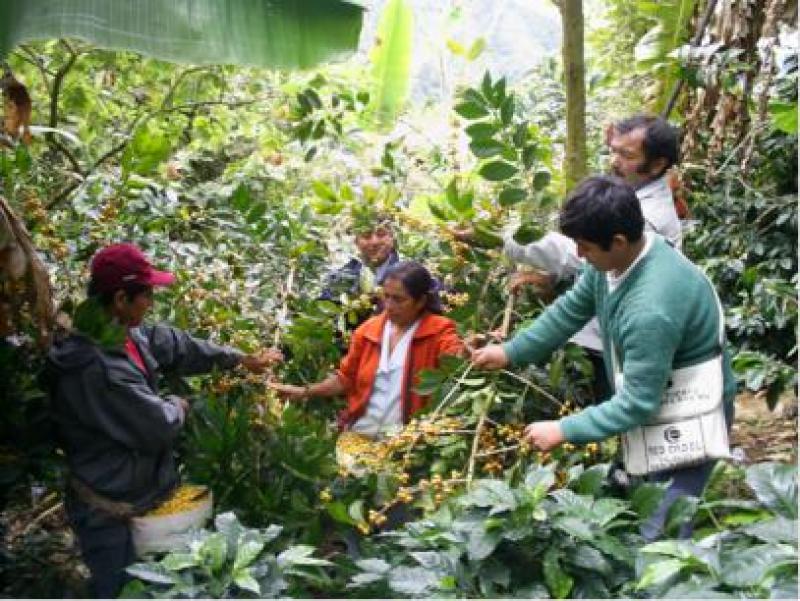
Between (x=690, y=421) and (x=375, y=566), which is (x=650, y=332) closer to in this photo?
(x=690, y=421)

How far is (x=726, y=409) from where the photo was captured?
229 centimetres

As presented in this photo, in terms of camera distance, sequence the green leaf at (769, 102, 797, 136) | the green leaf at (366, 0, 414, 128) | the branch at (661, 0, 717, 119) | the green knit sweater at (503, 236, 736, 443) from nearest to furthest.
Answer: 1. the green knit sweater at (503, 236, 736, 443)
2. the green leaf at (769, 102, 797, 136)
3. the branch at (661, 0, 717, 119)
4. the green leaf at (366, 0, 414, 128)

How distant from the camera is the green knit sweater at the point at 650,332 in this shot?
1.97 m

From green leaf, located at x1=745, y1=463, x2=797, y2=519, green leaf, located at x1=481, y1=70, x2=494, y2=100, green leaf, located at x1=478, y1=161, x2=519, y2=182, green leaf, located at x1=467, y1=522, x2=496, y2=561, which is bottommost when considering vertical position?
green leaf, located at x1=467, y1=522, x2=496, y2=561

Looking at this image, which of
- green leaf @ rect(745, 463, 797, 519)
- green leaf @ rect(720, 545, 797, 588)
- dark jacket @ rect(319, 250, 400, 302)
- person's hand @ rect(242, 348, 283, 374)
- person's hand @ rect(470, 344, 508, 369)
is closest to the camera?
green leaf @ rect(720, 545, 797, 588)

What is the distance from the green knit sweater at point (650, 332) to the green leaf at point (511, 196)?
648 mm

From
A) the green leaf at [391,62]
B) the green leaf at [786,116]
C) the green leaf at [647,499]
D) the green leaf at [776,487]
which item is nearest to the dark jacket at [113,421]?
the green leaf at [647,499]

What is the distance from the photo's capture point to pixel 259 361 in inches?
118

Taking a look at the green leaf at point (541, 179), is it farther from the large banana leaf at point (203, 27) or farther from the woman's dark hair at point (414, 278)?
the large banana leaf at point (203, 27)

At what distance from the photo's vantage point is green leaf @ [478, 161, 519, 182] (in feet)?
9.14

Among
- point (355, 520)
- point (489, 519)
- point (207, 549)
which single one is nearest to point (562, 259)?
point (355, 520)

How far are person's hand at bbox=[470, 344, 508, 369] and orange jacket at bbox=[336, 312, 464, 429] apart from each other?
0.46 meters

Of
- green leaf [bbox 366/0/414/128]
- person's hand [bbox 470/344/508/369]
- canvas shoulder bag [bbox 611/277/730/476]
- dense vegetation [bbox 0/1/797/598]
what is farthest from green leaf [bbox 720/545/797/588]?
green leaf [bbox 366/0/414/128]

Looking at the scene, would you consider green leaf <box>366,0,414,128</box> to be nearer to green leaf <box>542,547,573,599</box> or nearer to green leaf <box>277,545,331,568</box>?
green leaf <box>277,545,331,568</box>
